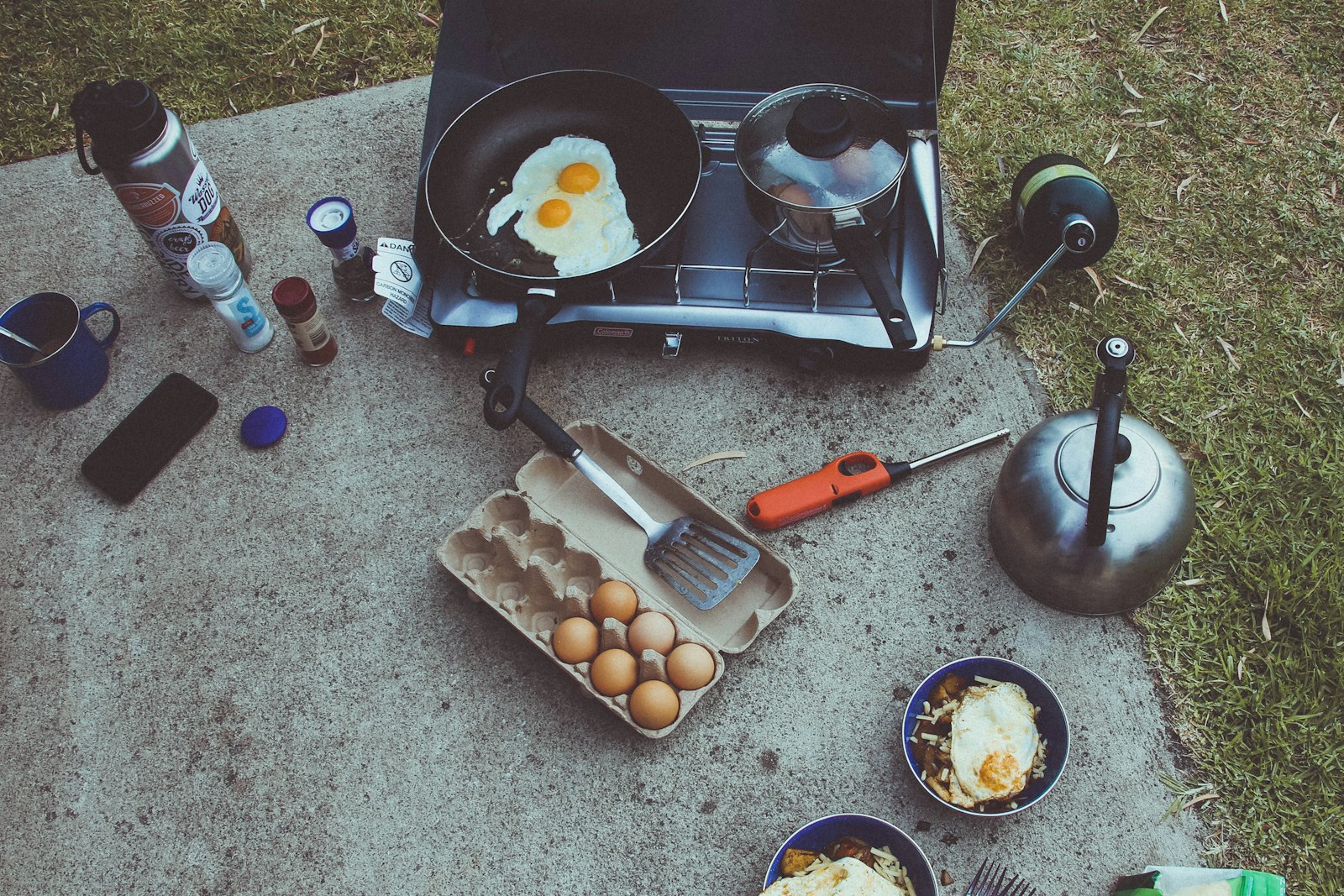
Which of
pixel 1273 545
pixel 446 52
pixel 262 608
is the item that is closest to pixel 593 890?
pixel 262 608

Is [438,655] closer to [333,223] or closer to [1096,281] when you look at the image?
[333,223]

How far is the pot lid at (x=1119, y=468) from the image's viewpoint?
5.59ft

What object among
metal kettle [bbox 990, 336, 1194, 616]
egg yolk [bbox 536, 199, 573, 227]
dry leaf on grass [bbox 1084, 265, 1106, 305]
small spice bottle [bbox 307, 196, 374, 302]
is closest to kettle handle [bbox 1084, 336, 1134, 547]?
metal kettle [bbox 990, 336, 1194, 616]

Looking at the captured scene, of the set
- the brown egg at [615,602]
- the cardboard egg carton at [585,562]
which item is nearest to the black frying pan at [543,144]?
the cardboard egg carton at [585,562]

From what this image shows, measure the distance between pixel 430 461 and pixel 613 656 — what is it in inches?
27.5

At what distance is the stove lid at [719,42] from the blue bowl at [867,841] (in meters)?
1.55

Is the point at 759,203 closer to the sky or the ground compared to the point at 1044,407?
closer to the sky

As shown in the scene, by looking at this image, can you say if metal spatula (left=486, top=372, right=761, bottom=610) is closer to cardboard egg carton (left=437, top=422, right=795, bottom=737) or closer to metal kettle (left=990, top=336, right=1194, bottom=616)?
cardboard egg carton (left=437, top=422, right=795, bottom=737)

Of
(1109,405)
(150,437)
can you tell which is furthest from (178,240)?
(1109,405)

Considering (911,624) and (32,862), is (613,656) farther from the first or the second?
(32,862)

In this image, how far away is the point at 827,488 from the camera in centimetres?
197

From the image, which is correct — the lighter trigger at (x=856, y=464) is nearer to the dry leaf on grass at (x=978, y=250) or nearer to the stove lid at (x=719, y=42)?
the dry leaf on grass at (x=978, y=250)

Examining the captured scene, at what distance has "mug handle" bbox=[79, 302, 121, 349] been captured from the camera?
2201 millimetres

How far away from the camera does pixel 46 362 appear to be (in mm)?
2068
